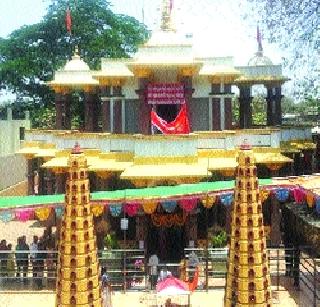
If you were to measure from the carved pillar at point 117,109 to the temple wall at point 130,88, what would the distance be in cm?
18

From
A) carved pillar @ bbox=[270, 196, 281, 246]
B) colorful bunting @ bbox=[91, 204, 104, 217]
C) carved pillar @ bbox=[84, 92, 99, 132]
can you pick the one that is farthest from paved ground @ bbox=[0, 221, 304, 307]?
carved pillar @ bbox=[84, 92, 99, 132]

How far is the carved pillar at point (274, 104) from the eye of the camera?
22.3 m

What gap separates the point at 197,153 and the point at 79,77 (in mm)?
7489

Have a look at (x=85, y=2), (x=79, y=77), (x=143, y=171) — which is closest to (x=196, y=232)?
(x=143, y=171)

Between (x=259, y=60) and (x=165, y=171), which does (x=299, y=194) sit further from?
(x=259, y=60)

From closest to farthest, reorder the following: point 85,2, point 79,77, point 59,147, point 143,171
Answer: point 143,171 → point 59,147 → point 79,77 → point 85,2

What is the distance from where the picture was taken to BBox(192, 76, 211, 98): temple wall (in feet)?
65.2

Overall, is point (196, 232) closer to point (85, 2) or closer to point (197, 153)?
point (197, 153)

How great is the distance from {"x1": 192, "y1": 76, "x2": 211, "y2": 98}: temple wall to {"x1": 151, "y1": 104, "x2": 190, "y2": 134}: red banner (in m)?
2.16

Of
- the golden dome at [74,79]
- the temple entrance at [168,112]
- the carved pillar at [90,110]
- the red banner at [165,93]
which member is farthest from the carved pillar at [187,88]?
the carved pillar at [90,110]

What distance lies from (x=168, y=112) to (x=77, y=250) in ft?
35.5

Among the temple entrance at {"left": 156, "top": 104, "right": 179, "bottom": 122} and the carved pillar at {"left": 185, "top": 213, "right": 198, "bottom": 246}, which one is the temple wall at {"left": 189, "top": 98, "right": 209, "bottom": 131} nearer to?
the temple entrance at {"left": 156, "top": 104, "right": 179, "bottom": 122}

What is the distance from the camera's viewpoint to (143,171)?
1596 centimetres

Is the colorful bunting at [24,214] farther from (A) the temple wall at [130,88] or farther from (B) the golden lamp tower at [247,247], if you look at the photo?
(A) the temple wall at [130,88]
